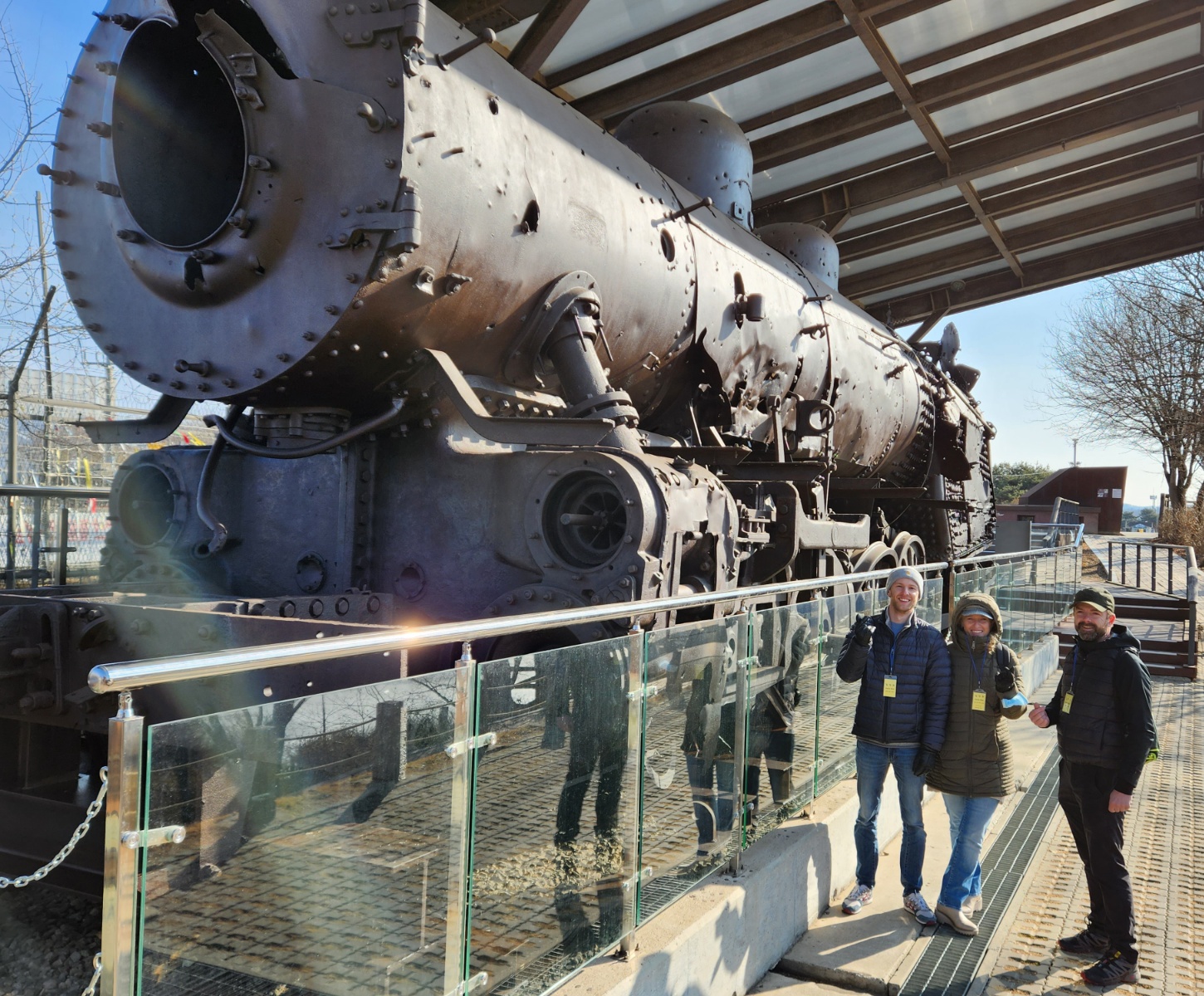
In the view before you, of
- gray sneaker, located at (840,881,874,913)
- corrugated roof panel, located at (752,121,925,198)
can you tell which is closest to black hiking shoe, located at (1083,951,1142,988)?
gray sneaker, located at (840,881,874,913)

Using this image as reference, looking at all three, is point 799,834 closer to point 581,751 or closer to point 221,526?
point 581,751

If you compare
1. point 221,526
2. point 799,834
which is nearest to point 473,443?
point 221,526

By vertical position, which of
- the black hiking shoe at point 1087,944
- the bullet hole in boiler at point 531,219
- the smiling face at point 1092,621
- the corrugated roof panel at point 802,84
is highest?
the corrugated roof panel at point 802,84

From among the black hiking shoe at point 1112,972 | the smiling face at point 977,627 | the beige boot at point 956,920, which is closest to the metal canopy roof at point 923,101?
the smiling face at point 977,627

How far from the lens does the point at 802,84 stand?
36.7 ft

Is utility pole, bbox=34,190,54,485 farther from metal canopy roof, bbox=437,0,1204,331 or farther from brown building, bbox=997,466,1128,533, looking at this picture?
brown building, bbox=997,466,1128,533

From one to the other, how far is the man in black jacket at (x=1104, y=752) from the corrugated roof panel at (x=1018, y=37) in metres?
8.19

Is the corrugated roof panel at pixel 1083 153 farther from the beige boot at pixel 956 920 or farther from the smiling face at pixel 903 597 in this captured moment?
the beige boot at pixel 956 920

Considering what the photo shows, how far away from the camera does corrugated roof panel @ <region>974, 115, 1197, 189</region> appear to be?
14.1m

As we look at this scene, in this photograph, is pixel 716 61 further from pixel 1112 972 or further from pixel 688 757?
pixel 1112 972

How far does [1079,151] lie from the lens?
14.3 m

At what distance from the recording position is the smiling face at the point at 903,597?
14.2 ft

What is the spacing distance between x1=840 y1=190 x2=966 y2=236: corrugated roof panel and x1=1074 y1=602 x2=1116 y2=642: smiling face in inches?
454

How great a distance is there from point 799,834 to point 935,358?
9343 millimetres
